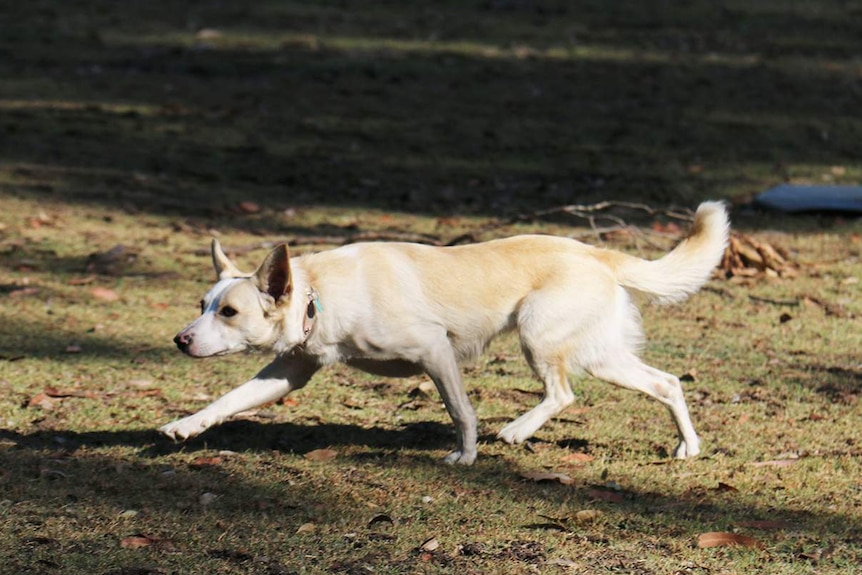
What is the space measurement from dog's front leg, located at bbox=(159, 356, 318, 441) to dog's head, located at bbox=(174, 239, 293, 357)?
1.24ft

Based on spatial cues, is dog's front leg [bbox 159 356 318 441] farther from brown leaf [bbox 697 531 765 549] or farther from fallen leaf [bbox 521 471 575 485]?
brown leaf [bbox 697 531 765 549]

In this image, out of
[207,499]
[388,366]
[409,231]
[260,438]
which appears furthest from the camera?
[409,231]

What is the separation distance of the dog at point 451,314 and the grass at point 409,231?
351 millimetres

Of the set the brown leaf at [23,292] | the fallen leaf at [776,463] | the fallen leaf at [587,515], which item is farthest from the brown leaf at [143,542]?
the brown leaf at [23,292]

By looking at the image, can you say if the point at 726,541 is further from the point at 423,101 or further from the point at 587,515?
the point at 423,101

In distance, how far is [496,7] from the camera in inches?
857

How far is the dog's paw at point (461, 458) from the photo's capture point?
5902 millimetres

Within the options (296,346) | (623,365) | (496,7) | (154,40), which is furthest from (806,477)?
(496,7)

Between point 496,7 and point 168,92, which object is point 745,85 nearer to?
point 496,7

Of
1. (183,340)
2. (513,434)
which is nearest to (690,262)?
(513,434)

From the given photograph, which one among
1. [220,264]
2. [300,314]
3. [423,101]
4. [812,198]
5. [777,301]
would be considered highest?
[220,264]

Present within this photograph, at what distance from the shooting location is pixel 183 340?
5453mm

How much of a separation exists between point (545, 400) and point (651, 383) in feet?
1.68

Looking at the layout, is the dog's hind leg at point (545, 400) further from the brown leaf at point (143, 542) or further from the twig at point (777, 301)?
the twig at point (777, 301)
